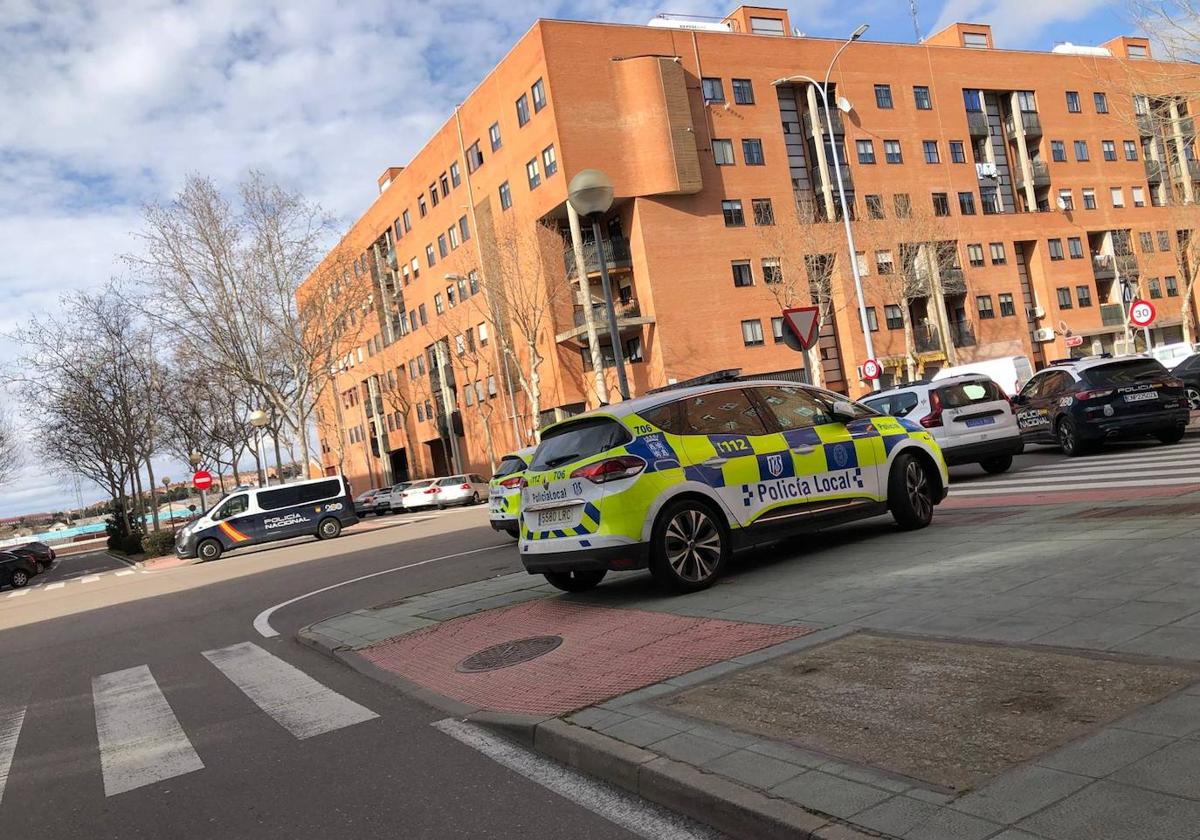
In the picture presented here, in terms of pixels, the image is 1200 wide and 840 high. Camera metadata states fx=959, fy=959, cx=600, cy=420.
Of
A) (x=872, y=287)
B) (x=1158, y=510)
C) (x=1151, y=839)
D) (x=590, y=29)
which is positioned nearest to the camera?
(x=1151, y=839)

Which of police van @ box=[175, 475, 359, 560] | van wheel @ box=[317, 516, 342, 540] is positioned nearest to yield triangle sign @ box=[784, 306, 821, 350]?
police van @ box=[175, 475, 359, 560]

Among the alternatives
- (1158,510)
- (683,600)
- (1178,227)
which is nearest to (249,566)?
(683,600)

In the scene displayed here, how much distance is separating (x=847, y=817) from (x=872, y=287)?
4781cm

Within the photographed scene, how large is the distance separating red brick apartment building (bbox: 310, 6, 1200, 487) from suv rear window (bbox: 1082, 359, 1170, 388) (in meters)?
25.8

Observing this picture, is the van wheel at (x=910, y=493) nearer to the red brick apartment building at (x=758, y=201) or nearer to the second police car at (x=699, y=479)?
the second police car at (x=699, y=479)

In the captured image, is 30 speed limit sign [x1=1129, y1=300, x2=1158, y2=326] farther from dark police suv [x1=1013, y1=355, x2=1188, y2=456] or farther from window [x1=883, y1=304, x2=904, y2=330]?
window [x1=883, y1=304, x2=904, y2=330]

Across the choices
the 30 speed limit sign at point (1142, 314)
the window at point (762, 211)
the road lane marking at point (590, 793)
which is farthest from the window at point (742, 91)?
the road lane marking at point (590, 793)

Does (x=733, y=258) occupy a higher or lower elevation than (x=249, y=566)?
higher

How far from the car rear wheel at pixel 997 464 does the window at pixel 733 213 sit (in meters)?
32.1

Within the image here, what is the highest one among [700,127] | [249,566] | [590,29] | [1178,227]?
[590,29]

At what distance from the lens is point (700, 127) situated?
150 feet

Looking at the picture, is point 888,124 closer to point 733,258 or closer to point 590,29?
point 733,258

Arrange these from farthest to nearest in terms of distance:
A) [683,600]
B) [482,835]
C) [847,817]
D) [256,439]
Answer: [256,439]
[683,600]
[482,835]
[847,817]

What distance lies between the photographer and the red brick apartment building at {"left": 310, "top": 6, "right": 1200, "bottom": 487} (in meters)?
44.2
